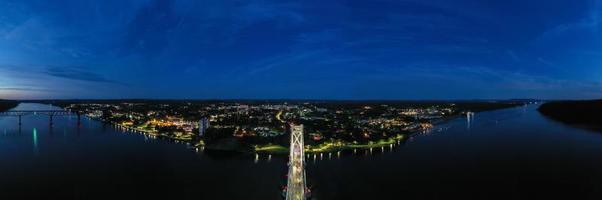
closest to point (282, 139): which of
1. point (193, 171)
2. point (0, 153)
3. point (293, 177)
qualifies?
point (193, 171)

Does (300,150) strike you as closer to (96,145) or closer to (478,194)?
(478,194)

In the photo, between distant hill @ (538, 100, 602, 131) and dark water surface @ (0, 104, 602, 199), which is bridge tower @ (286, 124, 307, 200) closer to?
dark water surface @ (0, 104, 602, 199)

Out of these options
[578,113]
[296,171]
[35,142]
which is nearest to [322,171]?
[296,171]

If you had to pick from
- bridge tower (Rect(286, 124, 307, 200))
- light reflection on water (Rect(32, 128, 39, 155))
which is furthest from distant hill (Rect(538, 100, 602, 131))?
light reflection on water (Rect(32, 128, 39, 155))

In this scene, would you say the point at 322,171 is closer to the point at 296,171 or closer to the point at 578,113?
the point at 296,171

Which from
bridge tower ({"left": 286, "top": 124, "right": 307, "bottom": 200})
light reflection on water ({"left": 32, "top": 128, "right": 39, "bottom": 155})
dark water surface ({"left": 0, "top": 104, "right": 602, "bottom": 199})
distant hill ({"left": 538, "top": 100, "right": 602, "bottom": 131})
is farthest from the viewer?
distant hill ({"left": 538, "top": 100, "right": 602, "bottom": 131})

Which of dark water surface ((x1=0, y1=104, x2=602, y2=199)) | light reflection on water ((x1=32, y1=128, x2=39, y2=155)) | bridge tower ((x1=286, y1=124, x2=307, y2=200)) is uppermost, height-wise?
bridge tower ((x1=286, y1=124, x2=307, y2=200))
